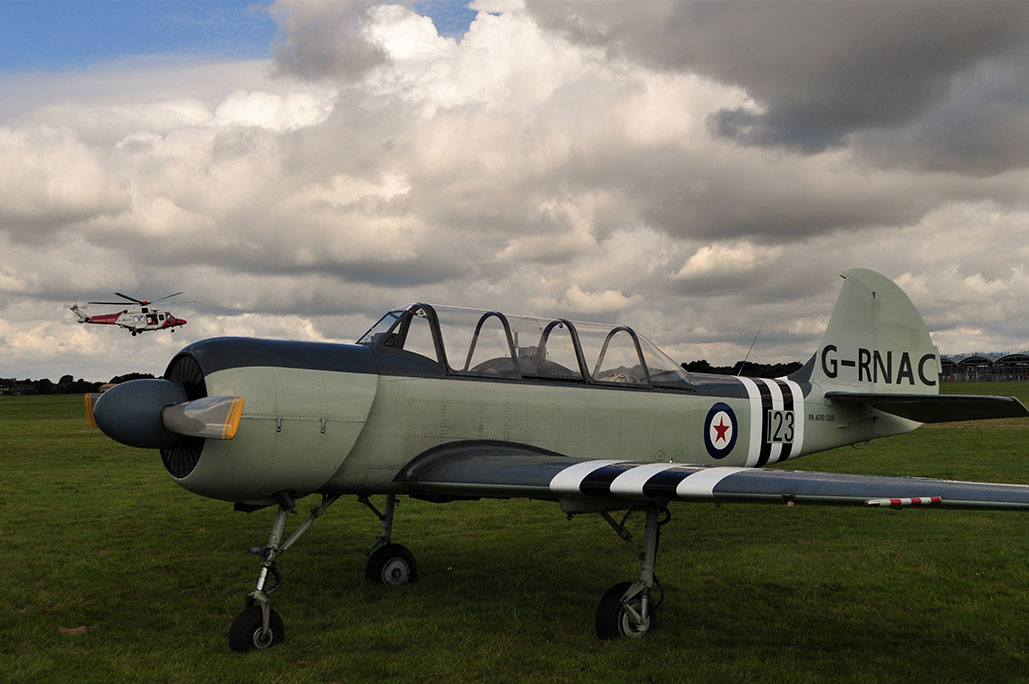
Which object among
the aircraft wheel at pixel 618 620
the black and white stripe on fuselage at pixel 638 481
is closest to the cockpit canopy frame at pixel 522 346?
the black and white stripe on fuselage at pixel 638 481

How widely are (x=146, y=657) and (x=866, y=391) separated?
9.43m

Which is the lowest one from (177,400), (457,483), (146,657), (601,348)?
(146,657)

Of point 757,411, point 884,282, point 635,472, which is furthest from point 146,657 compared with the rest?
point 884,282

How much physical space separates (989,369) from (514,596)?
576 ft

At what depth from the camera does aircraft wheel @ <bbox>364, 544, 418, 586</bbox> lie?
812 cm

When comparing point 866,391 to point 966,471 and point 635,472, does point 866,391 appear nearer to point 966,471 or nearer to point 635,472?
point 635,472

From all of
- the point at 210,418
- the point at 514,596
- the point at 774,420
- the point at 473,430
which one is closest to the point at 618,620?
the point at 514,596

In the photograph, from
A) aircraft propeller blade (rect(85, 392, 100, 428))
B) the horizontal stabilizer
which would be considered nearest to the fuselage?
aircraft propeller blade (rect(85, 392, 100, 428))

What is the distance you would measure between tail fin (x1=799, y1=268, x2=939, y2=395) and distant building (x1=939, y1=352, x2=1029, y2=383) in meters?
153

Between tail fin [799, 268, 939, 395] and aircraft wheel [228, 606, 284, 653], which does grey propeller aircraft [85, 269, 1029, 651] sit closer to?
aircraft wheel [228, 606, 284, 653]

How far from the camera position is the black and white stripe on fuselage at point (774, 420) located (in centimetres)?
937

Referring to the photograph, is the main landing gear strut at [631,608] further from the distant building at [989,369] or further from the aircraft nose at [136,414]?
the distant building at [989,369]

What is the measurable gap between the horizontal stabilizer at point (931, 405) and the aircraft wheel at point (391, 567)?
583 cm

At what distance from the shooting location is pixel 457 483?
21.7ft
